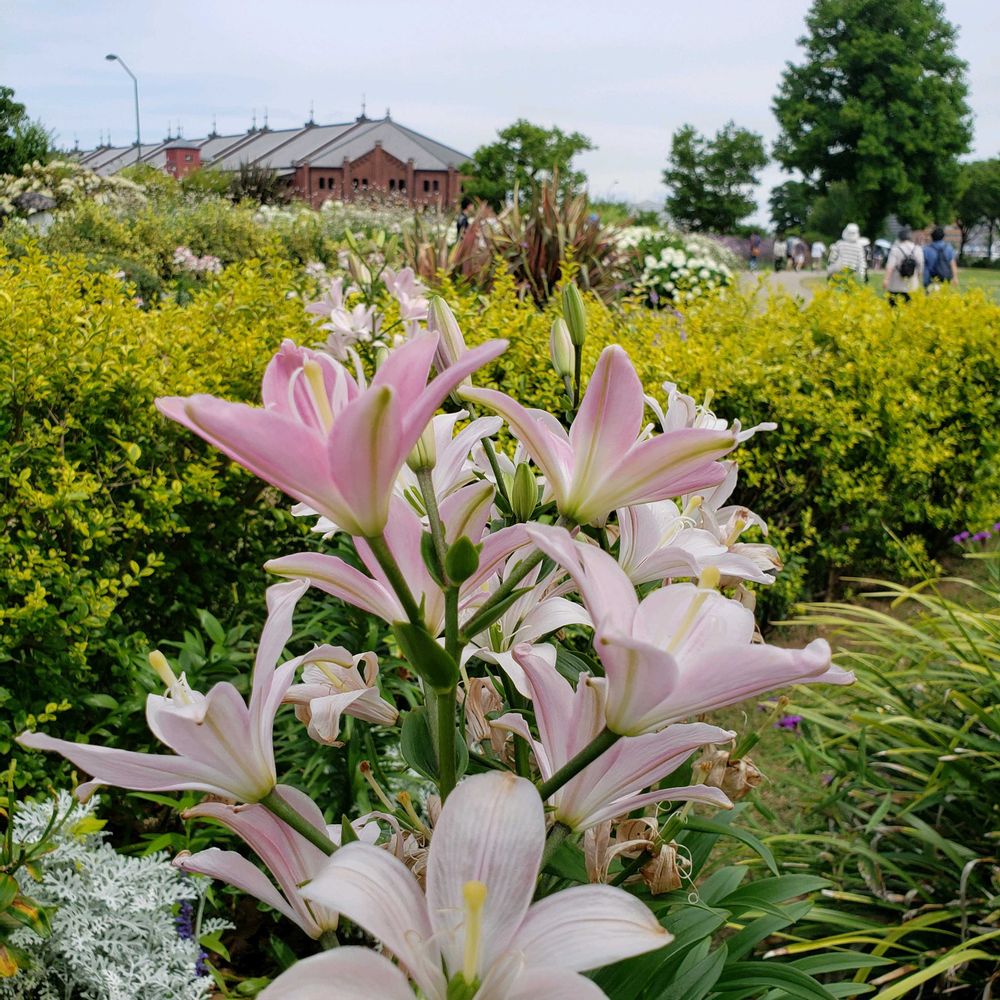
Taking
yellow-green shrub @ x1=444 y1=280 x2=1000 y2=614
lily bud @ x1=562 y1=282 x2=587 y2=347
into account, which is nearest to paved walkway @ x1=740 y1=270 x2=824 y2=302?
yellow-green shrub @ x1=444 y1=280 x2=1000 y2=614

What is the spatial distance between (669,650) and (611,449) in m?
0.16

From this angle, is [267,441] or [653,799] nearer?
[267,441]

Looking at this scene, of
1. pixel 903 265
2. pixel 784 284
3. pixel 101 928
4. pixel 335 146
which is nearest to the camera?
pixel 101 928

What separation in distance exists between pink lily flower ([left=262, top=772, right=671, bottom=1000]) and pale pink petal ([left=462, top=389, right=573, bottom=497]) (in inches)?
9.0

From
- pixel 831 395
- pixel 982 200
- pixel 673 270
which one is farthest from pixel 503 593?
pixel 982 200

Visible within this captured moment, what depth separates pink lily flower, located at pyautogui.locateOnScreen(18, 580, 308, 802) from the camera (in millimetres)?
643

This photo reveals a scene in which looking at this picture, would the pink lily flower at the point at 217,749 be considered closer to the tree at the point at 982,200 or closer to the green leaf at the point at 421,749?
the green leaf at the point at 421,749

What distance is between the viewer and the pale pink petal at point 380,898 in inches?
21.0

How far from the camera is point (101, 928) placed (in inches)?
68.0

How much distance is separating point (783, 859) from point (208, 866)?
2.06 m

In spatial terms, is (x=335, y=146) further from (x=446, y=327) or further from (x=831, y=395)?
(x=446, y=327)

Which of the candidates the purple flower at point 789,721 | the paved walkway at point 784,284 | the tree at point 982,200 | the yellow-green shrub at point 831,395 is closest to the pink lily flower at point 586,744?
the purple flower at point 789,721

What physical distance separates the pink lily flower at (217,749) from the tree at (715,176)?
54.0m

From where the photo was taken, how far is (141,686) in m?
2.27
